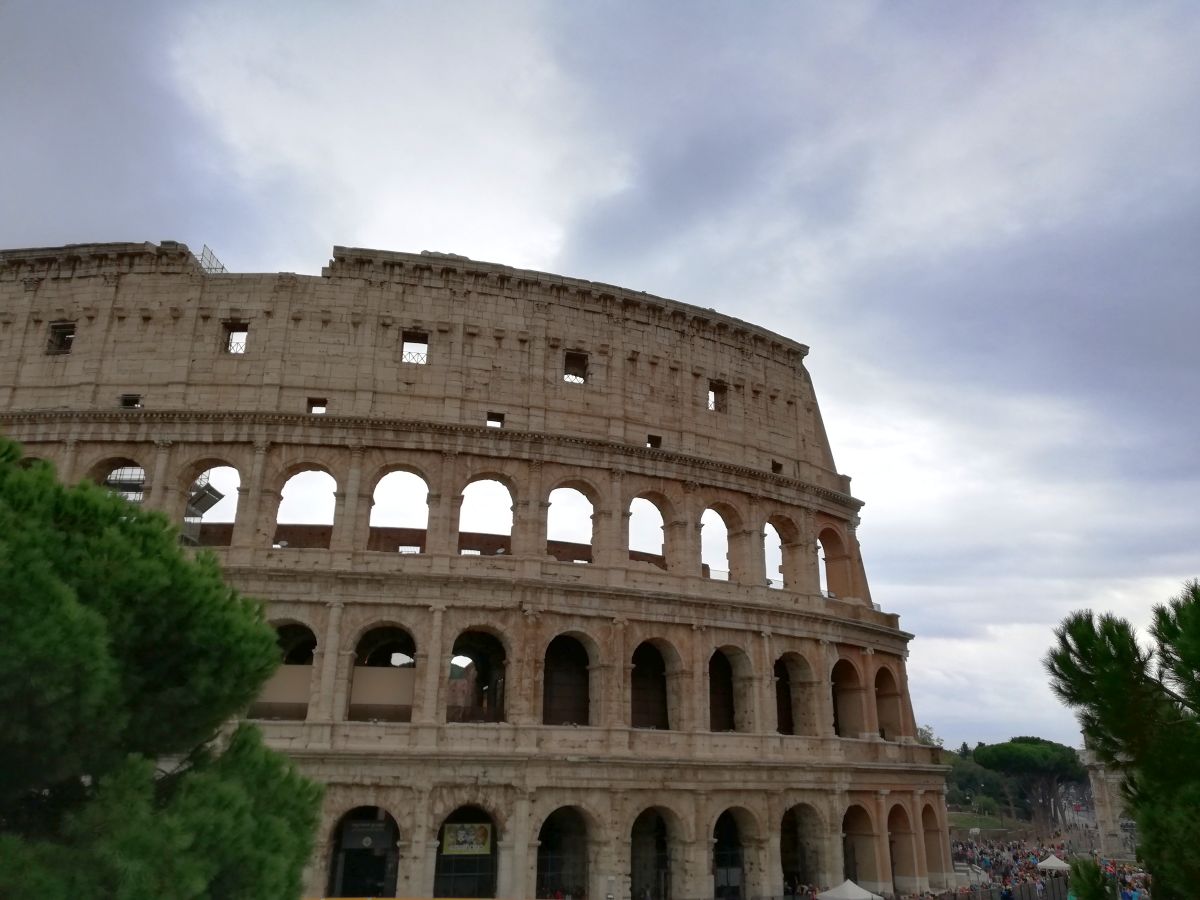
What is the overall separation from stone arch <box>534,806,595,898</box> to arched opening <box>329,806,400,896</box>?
3.70 metres

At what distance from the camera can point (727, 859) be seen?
78.9 ft

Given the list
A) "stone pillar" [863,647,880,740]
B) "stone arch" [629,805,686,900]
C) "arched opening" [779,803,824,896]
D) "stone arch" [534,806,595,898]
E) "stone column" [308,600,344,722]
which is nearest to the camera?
"stone column" [308,600,344,722]

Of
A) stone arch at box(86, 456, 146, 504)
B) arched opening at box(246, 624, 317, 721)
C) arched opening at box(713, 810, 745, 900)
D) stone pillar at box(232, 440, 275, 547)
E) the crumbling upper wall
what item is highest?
the crumbling upper wall

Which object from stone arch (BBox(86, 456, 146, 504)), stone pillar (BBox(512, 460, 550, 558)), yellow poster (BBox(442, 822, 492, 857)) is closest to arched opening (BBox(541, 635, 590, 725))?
stone pillar (BBox(512, 460, 550, 558))

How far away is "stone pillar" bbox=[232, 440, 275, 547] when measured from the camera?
22234 millimetres

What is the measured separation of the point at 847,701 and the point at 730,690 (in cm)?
429

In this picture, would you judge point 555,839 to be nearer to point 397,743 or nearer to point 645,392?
point 397,743

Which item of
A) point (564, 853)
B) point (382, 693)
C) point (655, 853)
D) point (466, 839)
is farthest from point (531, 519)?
point (655, 853)

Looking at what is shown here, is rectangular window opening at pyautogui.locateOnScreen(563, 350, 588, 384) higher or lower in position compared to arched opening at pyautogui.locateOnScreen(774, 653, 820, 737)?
higher

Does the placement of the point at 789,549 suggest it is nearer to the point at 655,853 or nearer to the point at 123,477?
the point at 655,853

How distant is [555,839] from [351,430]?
12477 mm

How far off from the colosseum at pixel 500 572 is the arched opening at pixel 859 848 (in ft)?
0.32

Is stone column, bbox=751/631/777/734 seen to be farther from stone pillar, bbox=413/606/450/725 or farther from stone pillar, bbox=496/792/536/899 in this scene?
stone pillar, bbox=413/606/450/725

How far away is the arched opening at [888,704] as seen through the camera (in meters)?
28.5
